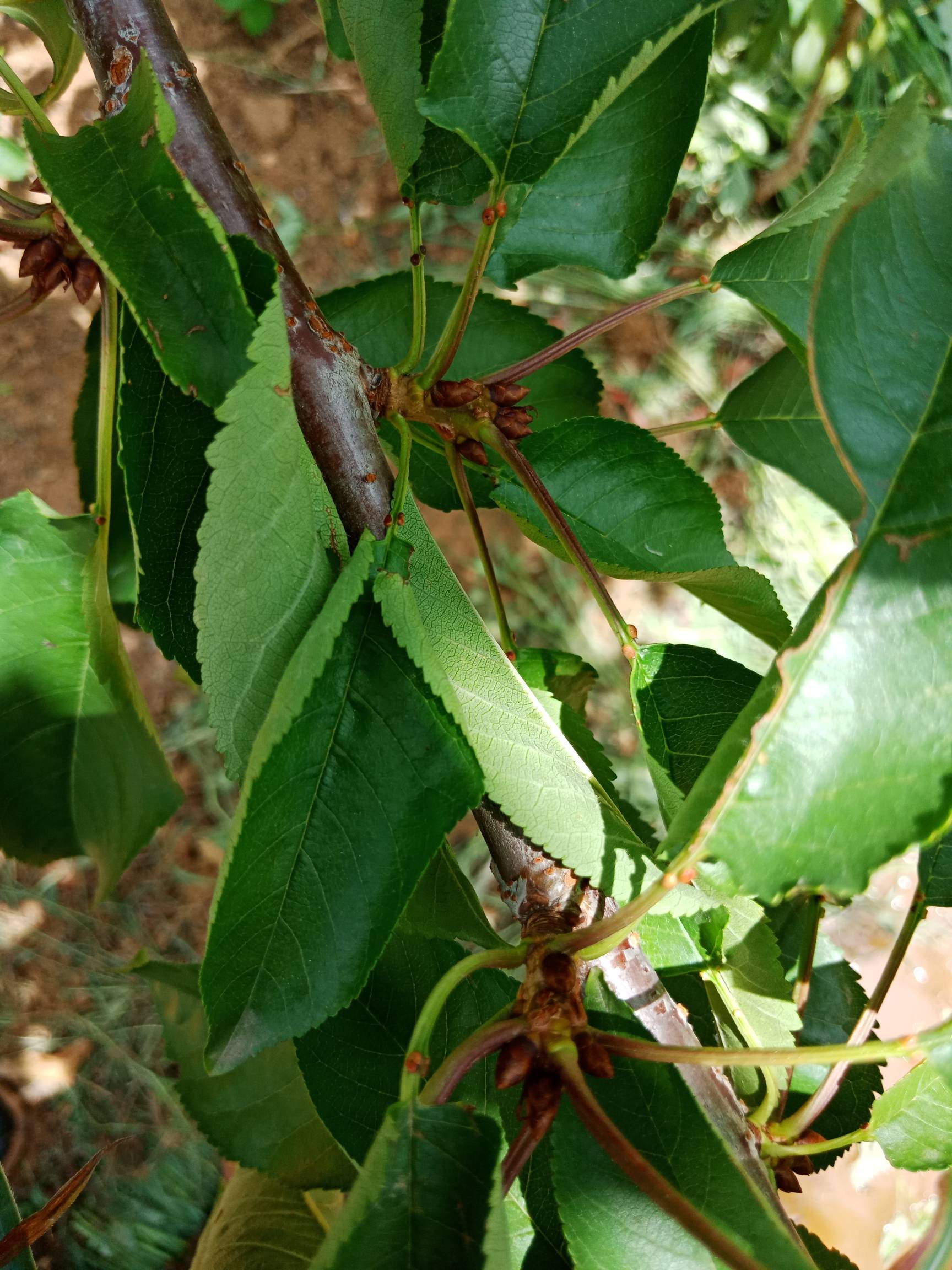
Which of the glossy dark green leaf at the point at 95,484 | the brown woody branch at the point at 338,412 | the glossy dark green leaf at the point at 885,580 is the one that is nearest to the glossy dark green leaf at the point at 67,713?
the glossy dark green leaf at the point at 95,484

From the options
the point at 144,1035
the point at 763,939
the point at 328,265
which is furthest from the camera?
the point at 328,265

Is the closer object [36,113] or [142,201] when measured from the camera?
[142,201]

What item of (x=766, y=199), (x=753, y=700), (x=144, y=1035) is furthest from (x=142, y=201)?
(x=766, y=199)

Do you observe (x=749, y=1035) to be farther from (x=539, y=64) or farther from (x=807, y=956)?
(x=539, y=64)

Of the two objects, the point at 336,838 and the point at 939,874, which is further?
the point at 939,874

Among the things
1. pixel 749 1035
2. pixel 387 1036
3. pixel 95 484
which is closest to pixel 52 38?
pixel 95 484

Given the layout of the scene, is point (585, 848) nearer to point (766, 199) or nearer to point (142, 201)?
point (142, 201)

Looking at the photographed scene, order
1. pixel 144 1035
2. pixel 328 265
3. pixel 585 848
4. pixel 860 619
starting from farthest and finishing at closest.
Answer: pixel 328 265, pixel 144 1035, pixel 585 848, pixel 860 619

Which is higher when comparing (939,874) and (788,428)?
(788,428)

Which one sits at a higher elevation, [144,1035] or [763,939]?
[763,939]
